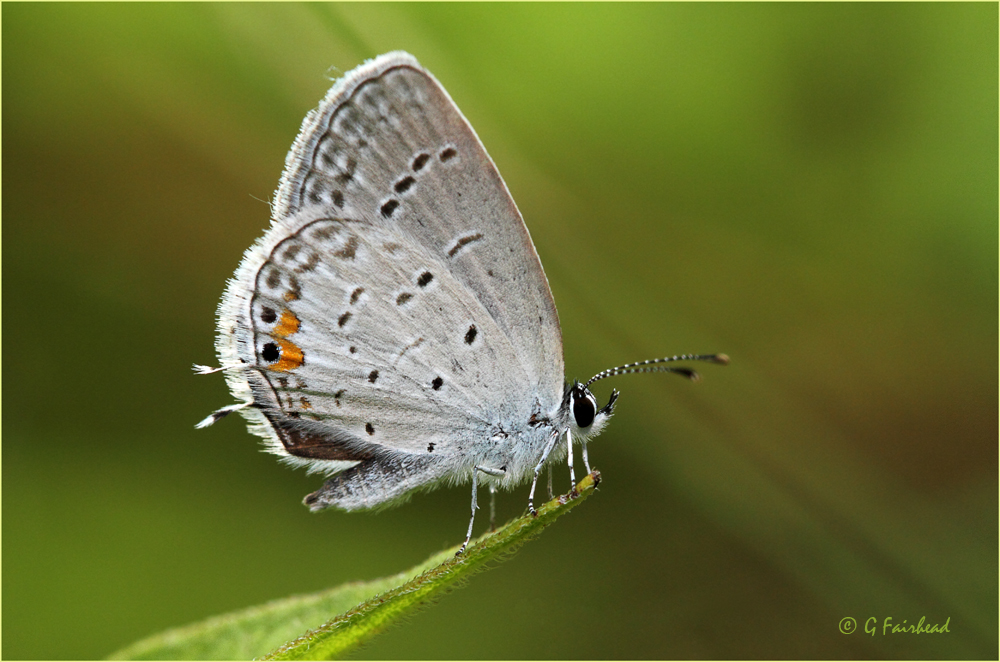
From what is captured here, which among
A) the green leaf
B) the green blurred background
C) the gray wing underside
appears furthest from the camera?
the green blurred background

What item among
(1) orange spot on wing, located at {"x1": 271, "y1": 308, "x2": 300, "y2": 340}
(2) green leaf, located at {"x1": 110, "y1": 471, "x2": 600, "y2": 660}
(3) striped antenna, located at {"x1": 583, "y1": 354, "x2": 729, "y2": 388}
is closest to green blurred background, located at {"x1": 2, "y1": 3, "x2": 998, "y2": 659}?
(3) striped antenna, located at {"x1": 583, "y1": 354, "x2": 729, "y2": 388}

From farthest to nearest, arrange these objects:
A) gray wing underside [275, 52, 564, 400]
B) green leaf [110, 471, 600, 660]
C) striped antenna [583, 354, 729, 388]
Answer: striped antenna [583, 354, 729, 388] → gray wing underside [275, 52, 564, 400] → green leaf [110, 471, 600, 660]

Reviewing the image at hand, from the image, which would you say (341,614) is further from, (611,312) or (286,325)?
(611,312)

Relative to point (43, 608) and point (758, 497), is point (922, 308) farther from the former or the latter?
point (43, 608)

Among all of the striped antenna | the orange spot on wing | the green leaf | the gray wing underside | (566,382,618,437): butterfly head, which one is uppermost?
the gray wing underside

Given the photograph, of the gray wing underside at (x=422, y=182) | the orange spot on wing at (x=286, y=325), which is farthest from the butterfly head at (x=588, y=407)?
the orange spot on wing at (x=286, y=325)

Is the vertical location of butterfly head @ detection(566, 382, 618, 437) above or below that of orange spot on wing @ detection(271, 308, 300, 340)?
below

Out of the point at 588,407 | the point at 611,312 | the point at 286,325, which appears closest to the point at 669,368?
the point at 588,407

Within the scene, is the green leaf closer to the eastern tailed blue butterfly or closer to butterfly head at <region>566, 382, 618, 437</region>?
the eastern tailed blue butterfly
